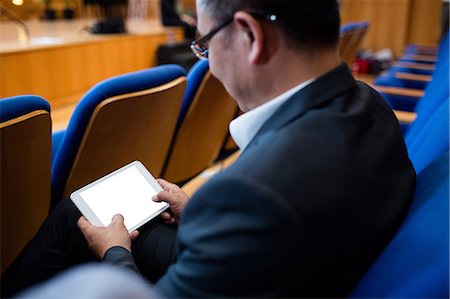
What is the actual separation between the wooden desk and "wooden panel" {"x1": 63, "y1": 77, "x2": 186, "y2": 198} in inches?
47.7

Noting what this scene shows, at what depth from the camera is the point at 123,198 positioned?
1022 millimetres

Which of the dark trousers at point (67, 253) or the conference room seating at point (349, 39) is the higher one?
the dark trousers at point (67, 253)

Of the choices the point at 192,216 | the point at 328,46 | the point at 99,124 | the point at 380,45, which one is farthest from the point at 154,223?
the point at 380,45

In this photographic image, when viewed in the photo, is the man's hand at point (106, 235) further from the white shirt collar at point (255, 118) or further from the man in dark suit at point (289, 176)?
the white shirt collar at point (255, 118)

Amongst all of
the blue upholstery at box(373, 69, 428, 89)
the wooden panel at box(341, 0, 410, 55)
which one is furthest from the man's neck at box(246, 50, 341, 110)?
the wooden panel at box(341, 0, 410, 55)

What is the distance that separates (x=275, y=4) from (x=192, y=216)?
317 millimetres

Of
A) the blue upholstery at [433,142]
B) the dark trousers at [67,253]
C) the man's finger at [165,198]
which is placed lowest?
the dark trousers at [67,253]

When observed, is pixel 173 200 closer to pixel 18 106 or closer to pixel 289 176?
pixel 18 106

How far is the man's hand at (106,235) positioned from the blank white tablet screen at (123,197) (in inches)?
1.5

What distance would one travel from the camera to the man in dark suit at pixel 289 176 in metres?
0.58

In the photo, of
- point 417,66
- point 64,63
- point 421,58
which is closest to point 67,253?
point 64,63

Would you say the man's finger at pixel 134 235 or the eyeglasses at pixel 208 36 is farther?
the man's finger at pixel 134 235

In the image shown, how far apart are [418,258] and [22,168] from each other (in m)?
0.83

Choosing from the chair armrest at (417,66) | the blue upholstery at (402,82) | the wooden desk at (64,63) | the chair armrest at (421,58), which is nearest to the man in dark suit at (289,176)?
the wooden desk at (64,63)
